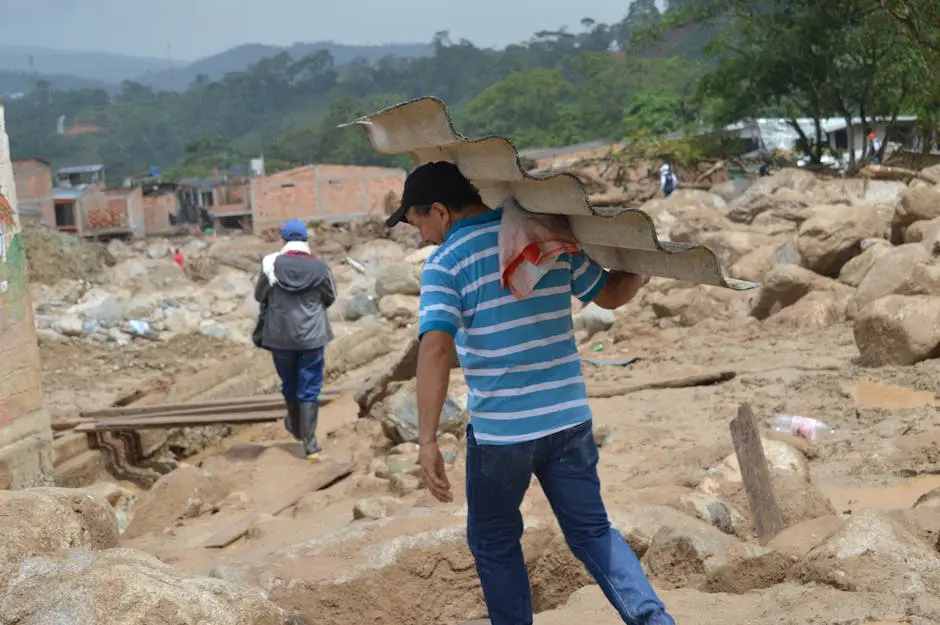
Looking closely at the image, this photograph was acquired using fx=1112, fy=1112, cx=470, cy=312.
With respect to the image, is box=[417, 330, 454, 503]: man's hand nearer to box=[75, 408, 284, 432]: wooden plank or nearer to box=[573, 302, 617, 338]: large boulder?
box=[75, 408, 284, 432]: wooden plank

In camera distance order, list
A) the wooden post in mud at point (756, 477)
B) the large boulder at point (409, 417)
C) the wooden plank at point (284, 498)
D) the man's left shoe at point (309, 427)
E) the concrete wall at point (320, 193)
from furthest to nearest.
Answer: the concrete wall at point (320, 193), the man's left shoe at point (309, 427), the large boulder at point (409, 417), the wooden plank at point (284, 498), the wooden post in mud at point (756, 477)

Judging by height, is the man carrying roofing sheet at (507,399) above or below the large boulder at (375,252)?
above

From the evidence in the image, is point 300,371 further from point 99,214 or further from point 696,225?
point 99,214

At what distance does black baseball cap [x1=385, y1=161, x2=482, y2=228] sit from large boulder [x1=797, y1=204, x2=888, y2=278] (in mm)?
7876

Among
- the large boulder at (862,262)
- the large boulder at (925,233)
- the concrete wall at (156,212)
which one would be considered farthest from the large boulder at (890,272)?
the concrete wall at (156,212)

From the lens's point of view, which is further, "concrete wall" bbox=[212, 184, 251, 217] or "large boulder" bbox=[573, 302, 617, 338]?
"concrete wall" bbox=[212, 184, 251, 217]

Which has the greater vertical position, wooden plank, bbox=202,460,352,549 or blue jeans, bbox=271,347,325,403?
blue jeans, bbox=271,347,325,403

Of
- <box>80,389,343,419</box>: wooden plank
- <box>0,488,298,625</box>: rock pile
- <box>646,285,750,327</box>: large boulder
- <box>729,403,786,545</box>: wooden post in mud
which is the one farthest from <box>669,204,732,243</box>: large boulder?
<box>0,488,298,625</box>: rock pile

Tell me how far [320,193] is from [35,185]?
11.4m

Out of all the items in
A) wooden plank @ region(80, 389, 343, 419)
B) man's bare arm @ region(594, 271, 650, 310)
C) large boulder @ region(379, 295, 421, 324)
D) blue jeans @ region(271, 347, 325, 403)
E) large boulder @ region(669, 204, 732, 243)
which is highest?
man's bare arm @ region(594, 271, 650, 310)

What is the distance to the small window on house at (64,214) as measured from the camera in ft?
147

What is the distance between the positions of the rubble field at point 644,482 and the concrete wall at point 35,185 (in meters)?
32.2

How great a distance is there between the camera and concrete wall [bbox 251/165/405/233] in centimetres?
4675

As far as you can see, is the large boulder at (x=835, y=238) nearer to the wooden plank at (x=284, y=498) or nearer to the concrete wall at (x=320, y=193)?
the wooden plank at (x=284, y=498)
